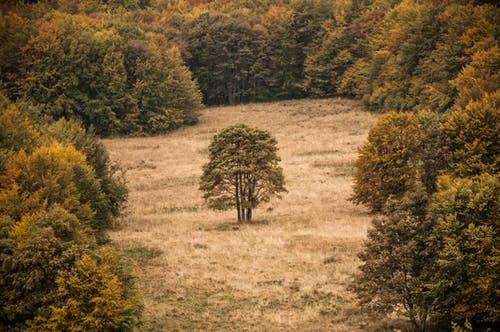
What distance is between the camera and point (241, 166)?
4691 centimetres

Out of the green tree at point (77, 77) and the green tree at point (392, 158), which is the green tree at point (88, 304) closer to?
the green tree at point (392, 158)

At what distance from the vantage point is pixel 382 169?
47969mm

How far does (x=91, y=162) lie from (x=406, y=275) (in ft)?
101

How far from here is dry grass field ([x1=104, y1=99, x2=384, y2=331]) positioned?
2919 centimetres

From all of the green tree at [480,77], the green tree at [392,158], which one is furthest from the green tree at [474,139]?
the green tree at [480,77]

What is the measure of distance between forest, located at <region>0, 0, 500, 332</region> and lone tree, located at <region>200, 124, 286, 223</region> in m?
6.72

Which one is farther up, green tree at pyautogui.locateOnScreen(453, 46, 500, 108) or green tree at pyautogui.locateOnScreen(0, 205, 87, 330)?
green tree at pyautogui.locateOnScreen(453, 46, 500, 108)

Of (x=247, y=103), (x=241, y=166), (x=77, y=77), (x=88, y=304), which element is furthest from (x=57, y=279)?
(x=247, y=103)

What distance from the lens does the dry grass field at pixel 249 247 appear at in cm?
2919

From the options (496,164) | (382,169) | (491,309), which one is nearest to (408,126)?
(382,169)

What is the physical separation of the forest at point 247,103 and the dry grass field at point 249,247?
201cm

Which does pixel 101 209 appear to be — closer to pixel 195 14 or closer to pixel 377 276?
pixel 377 276

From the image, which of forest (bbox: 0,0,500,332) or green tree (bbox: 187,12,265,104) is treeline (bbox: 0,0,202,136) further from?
green tree (bbox: 187,12,265,104)

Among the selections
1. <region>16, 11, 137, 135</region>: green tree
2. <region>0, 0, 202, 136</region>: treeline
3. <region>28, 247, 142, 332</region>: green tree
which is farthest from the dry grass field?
<region>0, 0, 202, 136</region>: treeline
